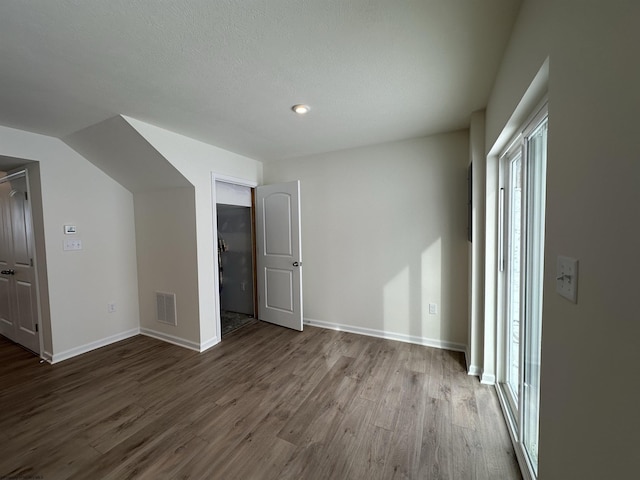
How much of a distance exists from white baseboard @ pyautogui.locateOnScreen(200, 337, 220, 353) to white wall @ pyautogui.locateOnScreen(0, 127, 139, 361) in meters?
1.24

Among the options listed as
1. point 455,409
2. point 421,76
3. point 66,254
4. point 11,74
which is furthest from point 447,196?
point 66,254

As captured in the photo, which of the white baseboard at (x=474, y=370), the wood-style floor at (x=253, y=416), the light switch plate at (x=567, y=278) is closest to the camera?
the light switch plate at (x=567, y=278)

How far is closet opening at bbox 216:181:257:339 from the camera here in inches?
154

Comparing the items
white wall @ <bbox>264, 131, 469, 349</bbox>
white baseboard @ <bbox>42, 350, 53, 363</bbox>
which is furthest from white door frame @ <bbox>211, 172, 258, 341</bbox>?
white baseboard @ <bbox>42, 350, 53, 363</bbox>

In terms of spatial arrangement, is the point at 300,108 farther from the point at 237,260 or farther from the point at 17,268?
the point at 17,268

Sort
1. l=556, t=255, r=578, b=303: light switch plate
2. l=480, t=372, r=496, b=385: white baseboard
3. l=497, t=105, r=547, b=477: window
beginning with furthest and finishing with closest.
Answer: l=480, t=372, r=496, b=385: white baseboard < l=497, t=105, r=547, b=477: window < l=556, t=255, r=578, b=303: light switch plate

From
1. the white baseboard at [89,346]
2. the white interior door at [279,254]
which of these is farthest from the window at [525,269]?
the white baseboard at [89,346]

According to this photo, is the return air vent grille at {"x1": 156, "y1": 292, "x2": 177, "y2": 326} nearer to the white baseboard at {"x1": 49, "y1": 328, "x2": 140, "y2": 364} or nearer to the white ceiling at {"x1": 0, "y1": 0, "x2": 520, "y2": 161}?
the white baseboard at {"x1": 49, "y1": 328, "x2": 140, "y2": 364}

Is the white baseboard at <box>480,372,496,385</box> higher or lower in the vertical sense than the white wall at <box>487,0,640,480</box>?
lower

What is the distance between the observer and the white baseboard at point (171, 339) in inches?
120

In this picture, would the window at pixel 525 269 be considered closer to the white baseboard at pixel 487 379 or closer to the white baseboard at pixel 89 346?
the white baseboard at pixel 487 379

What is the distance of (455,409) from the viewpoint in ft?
6.48

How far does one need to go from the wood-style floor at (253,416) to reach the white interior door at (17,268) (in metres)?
0.34

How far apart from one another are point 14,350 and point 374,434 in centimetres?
412
